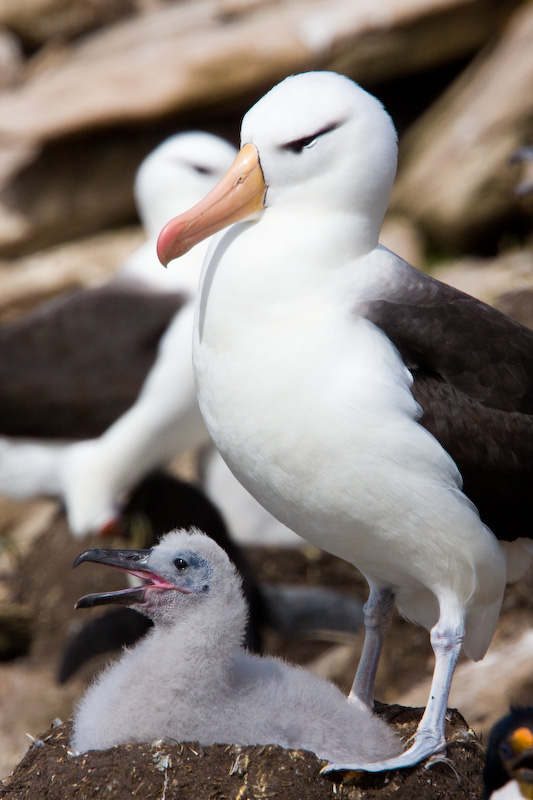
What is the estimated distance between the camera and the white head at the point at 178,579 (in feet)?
12.0

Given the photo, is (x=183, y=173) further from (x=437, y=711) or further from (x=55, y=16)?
(x=55, y=16)

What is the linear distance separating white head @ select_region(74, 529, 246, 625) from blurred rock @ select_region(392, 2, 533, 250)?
726cm

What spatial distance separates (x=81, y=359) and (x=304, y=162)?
3699mm

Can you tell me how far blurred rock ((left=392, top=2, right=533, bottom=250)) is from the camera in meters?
10.3

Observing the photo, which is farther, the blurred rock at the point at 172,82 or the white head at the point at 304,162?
the blurred rock at the point at 172,82

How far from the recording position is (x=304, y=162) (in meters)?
3.55

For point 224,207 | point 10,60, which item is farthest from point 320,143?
point 10,60

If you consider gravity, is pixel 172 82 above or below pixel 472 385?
below

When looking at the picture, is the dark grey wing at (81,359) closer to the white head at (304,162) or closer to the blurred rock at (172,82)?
the white head at (304,162)

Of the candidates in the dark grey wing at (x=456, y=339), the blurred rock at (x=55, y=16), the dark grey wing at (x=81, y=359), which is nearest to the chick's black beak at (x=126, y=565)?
the dark grey wing at (x=456, y=339)

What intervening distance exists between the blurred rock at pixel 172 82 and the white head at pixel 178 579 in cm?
774

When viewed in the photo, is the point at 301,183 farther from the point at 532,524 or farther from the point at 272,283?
the point at 532,524

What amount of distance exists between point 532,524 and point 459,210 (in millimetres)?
7191

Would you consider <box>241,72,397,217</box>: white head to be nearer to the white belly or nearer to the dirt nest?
the white belly
